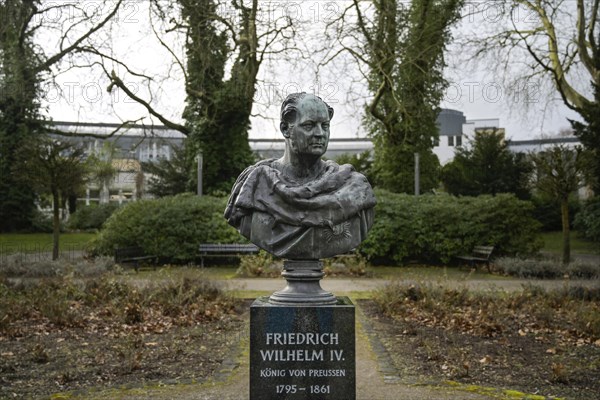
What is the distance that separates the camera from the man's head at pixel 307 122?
4.88m

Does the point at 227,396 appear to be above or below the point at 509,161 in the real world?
below

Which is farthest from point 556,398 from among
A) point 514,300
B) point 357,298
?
point 357,298

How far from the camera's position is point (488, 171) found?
31203 mm

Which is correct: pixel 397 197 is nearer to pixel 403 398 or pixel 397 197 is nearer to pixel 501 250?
pixel 501 250

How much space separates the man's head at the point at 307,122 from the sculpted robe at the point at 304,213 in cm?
31

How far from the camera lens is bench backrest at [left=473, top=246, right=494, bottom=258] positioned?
17.0 metres

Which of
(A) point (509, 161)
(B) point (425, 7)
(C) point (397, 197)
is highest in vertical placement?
(B) point (425, 7)

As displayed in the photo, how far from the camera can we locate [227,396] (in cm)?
595

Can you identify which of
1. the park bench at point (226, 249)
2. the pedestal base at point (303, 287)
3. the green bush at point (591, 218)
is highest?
the green bush at point (591, 218)

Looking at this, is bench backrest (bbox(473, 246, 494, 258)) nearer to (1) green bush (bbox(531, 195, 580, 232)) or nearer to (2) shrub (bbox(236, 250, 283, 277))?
(2) shrub (bbox(236, 250, 283, 277))

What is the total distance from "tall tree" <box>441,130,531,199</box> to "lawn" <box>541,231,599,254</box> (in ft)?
8.48

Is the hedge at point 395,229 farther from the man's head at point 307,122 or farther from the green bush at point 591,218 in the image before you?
the man's head at point 307,122

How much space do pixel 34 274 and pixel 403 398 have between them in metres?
11.9

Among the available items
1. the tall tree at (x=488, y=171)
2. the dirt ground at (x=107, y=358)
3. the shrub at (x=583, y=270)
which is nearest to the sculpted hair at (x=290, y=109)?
the dirt ground at (x=107, y=358)
